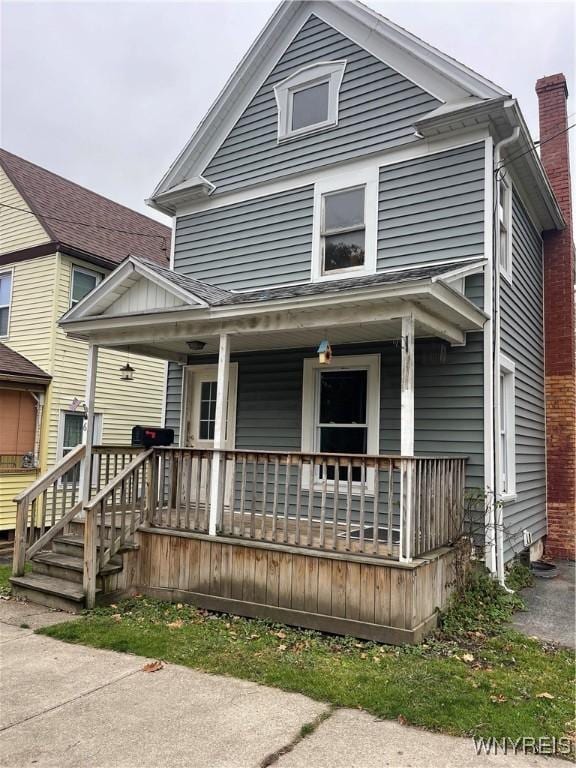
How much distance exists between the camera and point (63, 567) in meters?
6.87

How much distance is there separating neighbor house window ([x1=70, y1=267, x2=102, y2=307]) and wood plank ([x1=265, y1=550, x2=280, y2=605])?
31.4 ft

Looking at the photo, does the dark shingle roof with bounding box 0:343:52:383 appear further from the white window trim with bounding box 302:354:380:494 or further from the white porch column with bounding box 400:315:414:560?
the white porch column with bounding box 400:315:414:560

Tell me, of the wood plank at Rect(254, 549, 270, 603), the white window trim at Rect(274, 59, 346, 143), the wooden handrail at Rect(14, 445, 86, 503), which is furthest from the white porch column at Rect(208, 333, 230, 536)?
the white window trim at Rect(274, 59, 346, 143)

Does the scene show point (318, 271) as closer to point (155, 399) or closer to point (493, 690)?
point (493, 690)

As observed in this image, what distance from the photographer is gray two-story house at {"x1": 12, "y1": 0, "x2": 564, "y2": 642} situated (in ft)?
19.0

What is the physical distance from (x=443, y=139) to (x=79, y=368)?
978 cm

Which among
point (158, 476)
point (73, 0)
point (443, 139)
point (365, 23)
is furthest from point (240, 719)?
point (73, 0)

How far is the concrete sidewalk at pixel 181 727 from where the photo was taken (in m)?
3.27

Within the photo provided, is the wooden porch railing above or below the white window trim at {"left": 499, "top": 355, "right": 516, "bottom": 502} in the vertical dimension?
below

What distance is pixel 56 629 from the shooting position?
18.8 ft

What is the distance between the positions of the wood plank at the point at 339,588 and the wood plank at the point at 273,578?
674 millimetres

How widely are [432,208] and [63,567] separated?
6.59 metres

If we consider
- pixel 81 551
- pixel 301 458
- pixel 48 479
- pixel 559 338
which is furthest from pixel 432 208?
pixel 81 551

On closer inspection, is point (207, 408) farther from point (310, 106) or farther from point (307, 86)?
point (307, 86)
